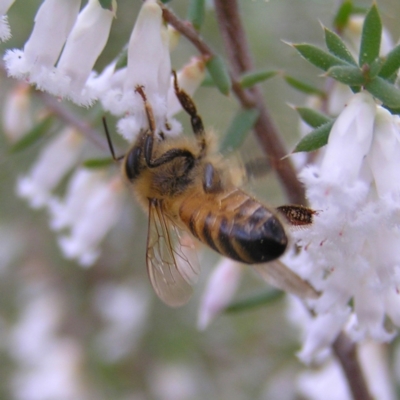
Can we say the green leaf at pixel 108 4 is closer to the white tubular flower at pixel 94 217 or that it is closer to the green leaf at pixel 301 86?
the green leaf at pixel 301 86

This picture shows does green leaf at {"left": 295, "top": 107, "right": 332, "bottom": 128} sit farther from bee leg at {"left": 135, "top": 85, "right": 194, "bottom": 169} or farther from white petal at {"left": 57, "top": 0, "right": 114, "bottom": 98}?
white petal at {"left": 57, "top": 0, "right": 114, "bottom": 98}

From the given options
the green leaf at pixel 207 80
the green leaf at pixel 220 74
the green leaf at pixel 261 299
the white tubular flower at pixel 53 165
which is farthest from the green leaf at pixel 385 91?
the white tubular flower at pixel 53 165

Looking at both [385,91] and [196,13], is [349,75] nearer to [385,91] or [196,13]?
[385,91]

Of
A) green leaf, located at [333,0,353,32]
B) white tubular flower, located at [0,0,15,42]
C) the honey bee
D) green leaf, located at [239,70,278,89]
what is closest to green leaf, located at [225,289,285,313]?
the honey bee

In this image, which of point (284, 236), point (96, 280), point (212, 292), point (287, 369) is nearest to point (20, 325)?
point (96, 280)

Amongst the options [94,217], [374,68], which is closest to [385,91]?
[374,68]

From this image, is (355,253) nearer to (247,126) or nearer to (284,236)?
(284,236)
